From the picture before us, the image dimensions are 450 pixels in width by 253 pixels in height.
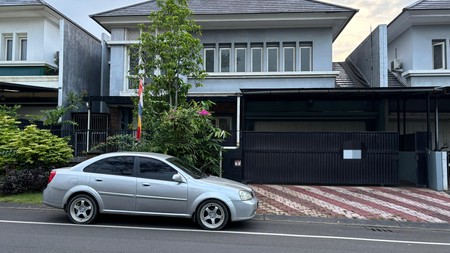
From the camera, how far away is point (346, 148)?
41.3ft

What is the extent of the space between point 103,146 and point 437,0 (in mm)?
14657

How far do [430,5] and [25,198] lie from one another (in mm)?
16305

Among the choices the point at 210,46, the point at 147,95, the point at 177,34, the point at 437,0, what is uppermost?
the point at 437,0

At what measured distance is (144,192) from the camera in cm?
714

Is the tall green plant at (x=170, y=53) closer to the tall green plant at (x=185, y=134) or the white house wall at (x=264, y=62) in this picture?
the tall green plant at (x=185, y=134)

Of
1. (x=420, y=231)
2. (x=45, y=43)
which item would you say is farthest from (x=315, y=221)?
(x=45, y=43)

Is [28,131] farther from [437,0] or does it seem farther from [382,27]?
[437,0]

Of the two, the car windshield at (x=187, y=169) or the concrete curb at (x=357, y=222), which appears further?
the concrete curb at (x=357, y=222)

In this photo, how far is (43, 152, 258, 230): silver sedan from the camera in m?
7.03

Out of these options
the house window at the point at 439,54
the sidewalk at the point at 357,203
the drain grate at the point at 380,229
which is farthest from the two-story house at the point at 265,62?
the drain grate at the point at 380,229

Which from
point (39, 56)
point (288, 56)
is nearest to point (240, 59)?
point (288, 56)

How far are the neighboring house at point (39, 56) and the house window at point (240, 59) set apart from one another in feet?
23.6

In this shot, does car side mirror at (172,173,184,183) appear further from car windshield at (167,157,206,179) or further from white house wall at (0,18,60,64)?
white house wall at (0,18,60,64)

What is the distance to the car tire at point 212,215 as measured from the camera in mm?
7000
